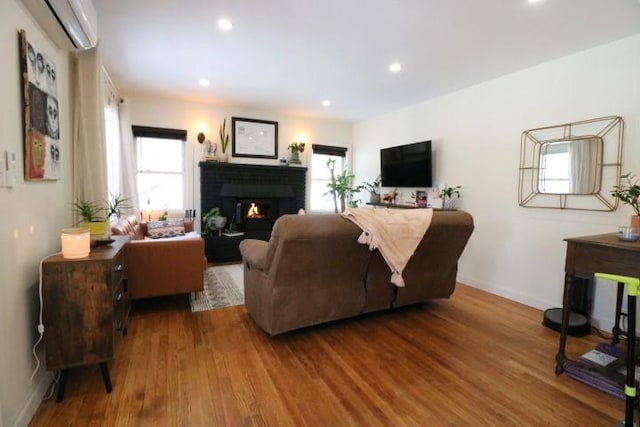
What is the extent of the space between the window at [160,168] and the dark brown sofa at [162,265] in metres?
2.19

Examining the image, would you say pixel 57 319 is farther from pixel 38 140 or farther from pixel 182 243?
pixel 182 243

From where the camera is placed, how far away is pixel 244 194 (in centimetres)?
551

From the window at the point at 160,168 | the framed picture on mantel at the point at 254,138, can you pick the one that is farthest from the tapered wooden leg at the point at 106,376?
the framed picture on mantel at the point at 254,138

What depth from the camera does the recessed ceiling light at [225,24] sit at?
2643 mm

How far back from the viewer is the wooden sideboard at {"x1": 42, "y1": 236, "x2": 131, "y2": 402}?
167 centimetres

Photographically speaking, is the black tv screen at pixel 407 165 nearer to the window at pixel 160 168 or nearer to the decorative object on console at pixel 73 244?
the window at pixel 160 168

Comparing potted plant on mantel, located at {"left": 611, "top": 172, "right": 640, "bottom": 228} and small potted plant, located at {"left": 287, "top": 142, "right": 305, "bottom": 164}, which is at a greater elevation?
small potted plant, located at {"left": 287, "top": 142, "right": 305, "bottom": 164}

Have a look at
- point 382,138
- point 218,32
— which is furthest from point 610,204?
point 218,32

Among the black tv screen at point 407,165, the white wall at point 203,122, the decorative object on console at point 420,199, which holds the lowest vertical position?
the decorative object on console at point 420,199

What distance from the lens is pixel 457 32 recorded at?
276 centimetres

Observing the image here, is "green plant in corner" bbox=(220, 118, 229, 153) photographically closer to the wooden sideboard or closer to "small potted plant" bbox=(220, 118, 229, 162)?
"small potted plant" bbox=(220, 118, 229, 162)

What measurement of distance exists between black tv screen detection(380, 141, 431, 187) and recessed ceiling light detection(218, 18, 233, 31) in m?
3.11

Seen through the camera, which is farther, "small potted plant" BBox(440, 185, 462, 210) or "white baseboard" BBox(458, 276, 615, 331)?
"small potted plant" BBox(440, 185, 462, 210)

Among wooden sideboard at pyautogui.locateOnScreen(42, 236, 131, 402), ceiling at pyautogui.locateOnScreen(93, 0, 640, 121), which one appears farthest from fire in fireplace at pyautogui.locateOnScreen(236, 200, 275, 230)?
wooden sideboard at pyautogui.locateOnScreen(42, 236, 131, 402)
